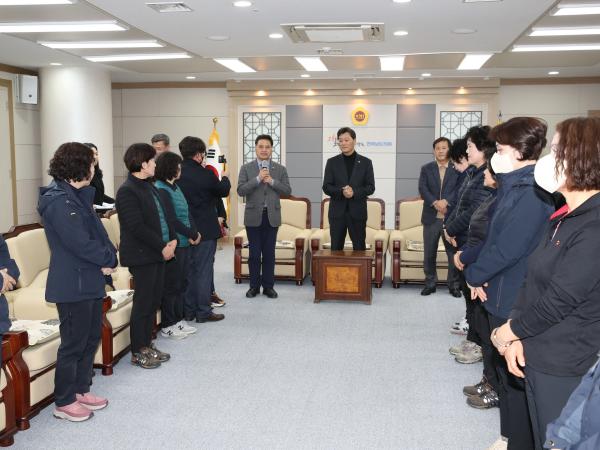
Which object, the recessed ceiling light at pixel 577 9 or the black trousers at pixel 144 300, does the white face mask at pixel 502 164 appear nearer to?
the black trousers at pixel 144 300

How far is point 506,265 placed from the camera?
3.01 m

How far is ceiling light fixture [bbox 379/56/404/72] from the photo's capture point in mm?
8633

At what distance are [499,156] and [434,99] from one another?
8299mm

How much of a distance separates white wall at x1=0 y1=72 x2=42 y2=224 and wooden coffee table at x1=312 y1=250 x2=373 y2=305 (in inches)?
223

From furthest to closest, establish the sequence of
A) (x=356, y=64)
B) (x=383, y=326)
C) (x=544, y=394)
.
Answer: (x=356, y=64)
(x=383, y=326)
(x=544, y=394)

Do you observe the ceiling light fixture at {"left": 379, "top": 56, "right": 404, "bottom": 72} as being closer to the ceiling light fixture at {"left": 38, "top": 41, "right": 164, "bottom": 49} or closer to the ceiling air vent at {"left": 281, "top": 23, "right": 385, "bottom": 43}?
the ceiling air vent at {"left": 281, "top": 23, "right": 385, "bottom": 43}

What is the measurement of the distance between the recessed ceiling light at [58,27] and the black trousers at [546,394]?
216 inches

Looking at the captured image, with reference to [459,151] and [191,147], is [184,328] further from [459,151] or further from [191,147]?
[459,151]

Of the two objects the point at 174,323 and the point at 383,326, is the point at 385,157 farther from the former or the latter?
the point at 174,323

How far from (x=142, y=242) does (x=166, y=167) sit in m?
0.92

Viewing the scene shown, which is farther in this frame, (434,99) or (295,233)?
(434,99)

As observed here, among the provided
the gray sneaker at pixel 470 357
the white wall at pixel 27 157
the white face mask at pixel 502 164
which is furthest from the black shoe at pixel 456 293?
the white wall at pixel 27 157

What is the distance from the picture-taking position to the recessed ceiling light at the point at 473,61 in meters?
8.50

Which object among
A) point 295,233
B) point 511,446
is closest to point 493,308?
point 511,446
